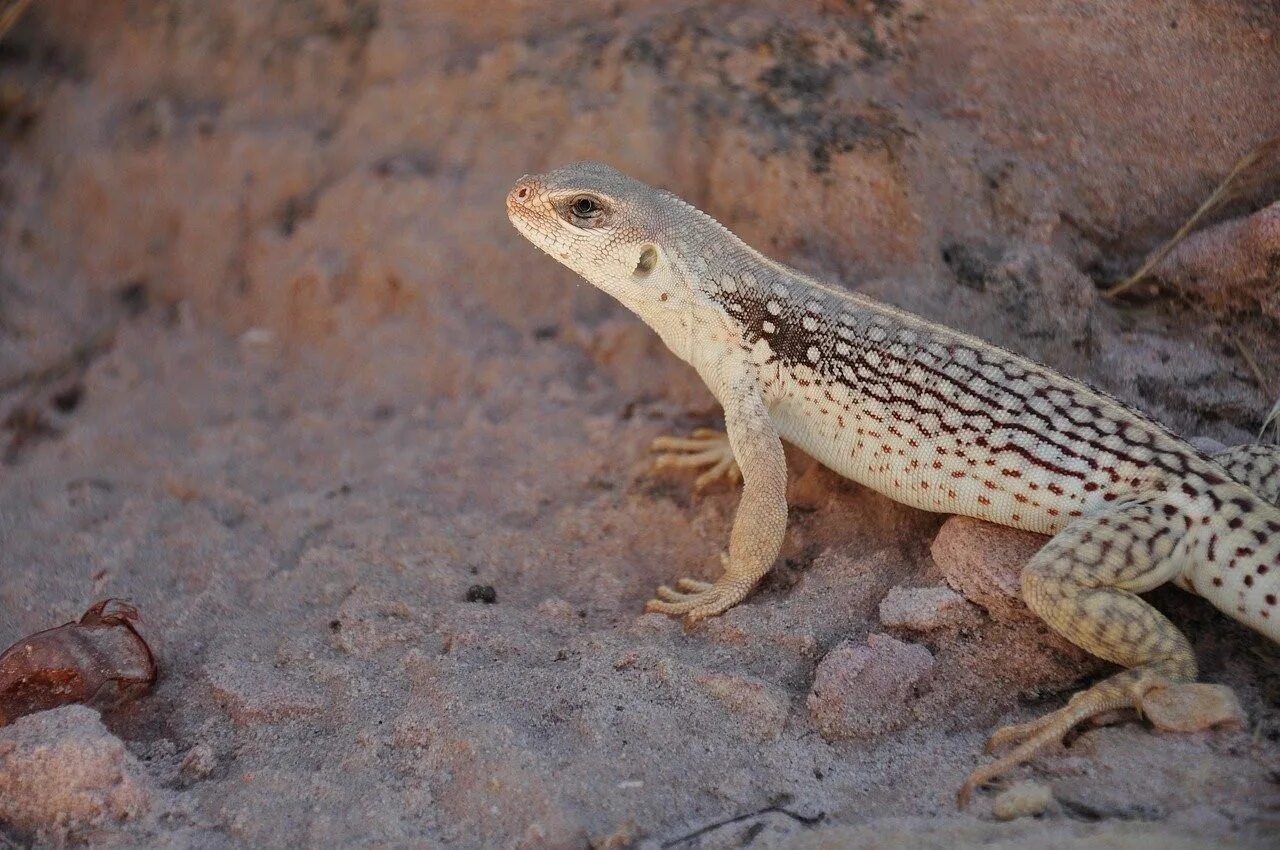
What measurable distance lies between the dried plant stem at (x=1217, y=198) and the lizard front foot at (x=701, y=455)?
6.56ft

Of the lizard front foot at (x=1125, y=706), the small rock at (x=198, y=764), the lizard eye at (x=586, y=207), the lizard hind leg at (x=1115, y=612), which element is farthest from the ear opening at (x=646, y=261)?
the small rock at (x=198, y=764)

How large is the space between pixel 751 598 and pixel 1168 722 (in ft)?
5.28

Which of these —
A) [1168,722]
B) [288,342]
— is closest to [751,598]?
[1168,722]

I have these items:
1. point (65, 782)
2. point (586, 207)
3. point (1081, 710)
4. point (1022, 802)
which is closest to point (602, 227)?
point (586, 207)

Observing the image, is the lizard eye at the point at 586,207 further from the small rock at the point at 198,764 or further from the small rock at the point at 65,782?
the small rock at the point at 65,782

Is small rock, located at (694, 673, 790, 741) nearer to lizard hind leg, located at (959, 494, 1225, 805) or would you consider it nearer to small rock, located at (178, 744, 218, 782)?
lizard hind leg, located at (959, 494, 1225, 805)

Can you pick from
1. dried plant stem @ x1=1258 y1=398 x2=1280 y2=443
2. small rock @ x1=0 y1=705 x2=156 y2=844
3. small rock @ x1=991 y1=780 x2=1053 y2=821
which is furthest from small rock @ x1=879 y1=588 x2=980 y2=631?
small rock @ x1=0 y1=705 x2=156 y2=844

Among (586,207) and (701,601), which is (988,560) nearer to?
(701,601)

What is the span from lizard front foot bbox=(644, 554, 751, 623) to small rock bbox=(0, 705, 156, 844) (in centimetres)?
191

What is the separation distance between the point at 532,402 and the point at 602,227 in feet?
4.83

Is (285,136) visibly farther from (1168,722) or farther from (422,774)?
(1168,722)

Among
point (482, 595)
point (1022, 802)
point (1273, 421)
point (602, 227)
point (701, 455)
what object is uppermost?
point (602, 227)

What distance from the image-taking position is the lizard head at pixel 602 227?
4582mm

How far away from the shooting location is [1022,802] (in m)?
3.19
